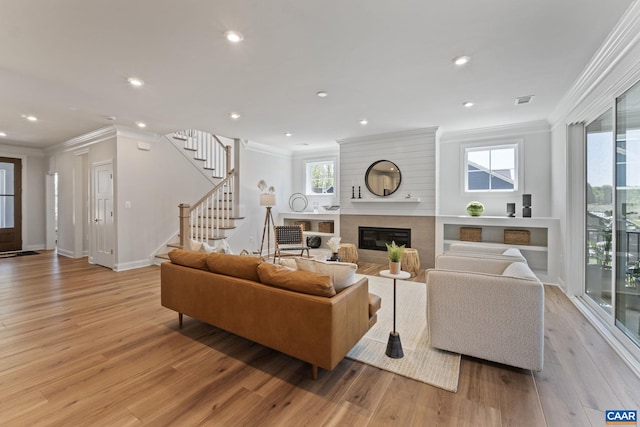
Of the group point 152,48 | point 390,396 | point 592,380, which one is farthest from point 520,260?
point 152,48

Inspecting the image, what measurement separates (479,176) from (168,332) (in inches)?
224

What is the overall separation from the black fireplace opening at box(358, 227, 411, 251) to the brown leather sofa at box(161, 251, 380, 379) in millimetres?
3426

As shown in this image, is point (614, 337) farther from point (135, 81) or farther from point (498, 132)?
point (135, 81)

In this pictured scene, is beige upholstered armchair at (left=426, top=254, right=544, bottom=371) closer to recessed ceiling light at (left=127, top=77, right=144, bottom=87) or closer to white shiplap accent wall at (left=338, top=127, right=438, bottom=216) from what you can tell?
white shiplap accent wall at (left=338, top=127, right=438, bottom=216)

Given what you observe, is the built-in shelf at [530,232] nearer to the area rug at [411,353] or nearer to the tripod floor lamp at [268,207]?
the area rug at [411,353]

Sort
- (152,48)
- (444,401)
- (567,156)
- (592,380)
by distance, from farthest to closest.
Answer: (567,156) < (152,48) < (592,380) < (444,401)

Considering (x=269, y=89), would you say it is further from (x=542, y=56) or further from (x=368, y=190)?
(x=368, y=190)

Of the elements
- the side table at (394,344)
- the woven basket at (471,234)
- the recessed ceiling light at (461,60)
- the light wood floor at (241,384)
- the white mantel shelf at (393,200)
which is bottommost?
the light wood floor at (241,384)

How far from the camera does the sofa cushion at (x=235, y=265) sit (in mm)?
2443

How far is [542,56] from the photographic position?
9.09 ft

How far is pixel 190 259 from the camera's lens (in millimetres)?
2910

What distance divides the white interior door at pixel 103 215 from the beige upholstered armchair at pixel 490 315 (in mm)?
5868

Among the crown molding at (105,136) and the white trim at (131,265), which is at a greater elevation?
the crown molding at (105,136)

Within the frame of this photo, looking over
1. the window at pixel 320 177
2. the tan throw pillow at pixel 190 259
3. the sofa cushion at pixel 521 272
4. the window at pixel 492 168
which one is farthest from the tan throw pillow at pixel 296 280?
the window at pixel 320 177
